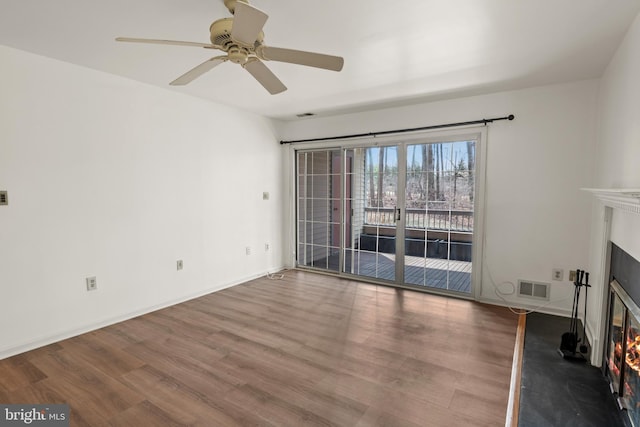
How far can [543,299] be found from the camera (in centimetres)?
373

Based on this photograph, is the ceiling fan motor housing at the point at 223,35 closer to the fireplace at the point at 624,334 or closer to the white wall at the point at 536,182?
the fireplace at the point at 624,334

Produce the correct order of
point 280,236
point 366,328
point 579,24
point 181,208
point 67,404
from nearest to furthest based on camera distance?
point 67,404
point 579,24
point 366,328
point 181,208
point 280,236

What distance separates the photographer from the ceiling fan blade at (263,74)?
2.06 m

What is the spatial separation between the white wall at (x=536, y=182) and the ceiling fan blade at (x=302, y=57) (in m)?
2.72

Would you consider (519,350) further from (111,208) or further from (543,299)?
(111,208)

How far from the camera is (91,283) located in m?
3.25

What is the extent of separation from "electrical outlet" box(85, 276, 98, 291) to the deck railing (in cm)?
349

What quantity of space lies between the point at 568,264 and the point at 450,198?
1424 mm

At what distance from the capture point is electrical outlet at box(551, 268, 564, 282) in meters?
3.62

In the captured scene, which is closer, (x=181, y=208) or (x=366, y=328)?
(x=366, y=328)

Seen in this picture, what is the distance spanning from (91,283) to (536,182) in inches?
189

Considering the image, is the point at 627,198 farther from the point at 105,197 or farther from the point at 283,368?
the point at 105,197

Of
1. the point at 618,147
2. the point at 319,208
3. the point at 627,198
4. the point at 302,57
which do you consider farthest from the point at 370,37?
the point at 319,208

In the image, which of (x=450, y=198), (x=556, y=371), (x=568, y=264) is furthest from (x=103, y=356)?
(x=568, y=264)
